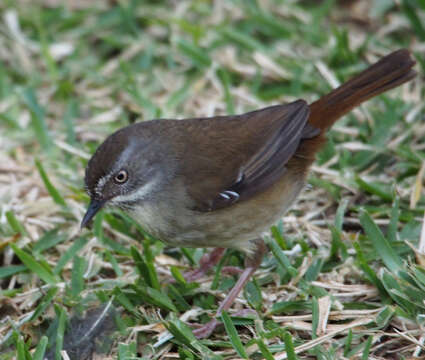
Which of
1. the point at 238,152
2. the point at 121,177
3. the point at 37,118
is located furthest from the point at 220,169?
the point at 37,118

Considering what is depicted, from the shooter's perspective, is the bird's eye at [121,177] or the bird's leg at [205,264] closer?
A: the bird's eye at [121,177]

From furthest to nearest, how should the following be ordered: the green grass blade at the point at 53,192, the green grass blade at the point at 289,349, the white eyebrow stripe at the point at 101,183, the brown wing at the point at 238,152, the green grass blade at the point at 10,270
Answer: the green grass blade at the point at 53,192
the green grass blade at the point at 10,270
the brown wing at the point at 238,152
the white eyebrow stripe at the point at 101,183
the green grass blade at the point at 289,349

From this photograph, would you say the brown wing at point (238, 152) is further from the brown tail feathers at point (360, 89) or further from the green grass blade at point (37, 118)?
the green grass blade at point (37, 118)

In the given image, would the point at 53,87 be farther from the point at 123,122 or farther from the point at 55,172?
the point at 55,172

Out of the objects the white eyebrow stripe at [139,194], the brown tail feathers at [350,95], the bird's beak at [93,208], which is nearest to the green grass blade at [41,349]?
the bird's beak at [93,208]

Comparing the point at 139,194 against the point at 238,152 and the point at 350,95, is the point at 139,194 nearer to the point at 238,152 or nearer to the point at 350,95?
the point at 238,152

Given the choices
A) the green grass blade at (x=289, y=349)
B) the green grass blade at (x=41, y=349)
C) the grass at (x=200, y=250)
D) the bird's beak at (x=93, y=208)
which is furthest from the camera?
the bird's beak at (x=93, y=208)

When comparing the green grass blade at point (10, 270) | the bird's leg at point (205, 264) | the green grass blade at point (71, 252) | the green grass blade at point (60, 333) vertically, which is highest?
the green grass blade at point (10, 270)
